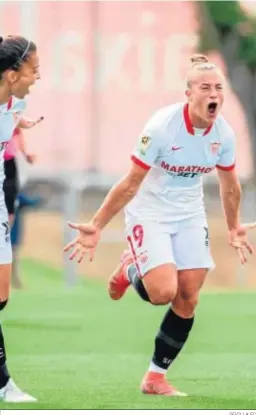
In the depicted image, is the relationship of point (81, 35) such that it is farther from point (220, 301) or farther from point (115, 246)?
point (220, 301)

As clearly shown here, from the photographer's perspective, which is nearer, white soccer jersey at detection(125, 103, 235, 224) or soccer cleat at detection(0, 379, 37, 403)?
soccer cleat at detection(0, 379, 37, 403)

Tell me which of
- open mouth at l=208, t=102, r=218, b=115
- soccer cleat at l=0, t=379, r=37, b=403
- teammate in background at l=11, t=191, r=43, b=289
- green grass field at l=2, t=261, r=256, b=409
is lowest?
teammate in background at l=11, t=191, r=43, b=289

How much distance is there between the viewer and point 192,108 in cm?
955

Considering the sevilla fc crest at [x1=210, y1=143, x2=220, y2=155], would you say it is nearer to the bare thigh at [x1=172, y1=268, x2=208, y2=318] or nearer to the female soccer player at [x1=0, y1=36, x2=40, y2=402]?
the bare thigh at [x1=172, y1=268, x2=208, y2=318]

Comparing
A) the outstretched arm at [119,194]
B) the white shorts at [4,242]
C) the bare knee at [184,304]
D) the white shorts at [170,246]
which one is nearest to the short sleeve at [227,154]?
the white shorts at [170,246]

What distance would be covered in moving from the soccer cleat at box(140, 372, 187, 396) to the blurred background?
23185 millimetres

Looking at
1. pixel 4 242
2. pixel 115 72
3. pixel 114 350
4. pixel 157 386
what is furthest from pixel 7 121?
pixel 115 72

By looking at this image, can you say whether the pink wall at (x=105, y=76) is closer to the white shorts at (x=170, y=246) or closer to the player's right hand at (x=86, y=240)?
the white shorts at (x=170, y=246)

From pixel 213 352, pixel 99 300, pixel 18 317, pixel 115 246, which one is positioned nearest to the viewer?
pixel 213 352

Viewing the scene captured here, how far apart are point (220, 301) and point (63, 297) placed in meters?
1.93

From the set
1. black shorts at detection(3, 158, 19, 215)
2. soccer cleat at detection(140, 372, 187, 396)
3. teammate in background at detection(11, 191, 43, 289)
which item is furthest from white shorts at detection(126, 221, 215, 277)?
teammate in background at detection(11, 191, 43, 289)

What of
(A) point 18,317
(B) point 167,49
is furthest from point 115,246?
(B) point 167,49

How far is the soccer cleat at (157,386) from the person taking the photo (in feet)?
31.6

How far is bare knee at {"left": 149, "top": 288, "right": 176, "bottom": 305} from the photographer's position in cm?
942
